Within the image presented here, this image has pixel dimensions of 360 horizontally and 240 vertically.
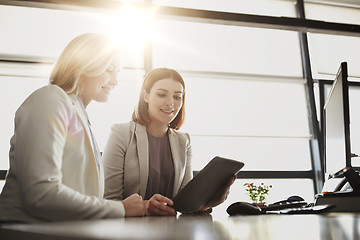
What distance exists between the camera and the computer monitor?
1.43 meters

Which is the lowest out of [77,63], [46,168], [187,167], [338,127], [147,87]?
[46,168]

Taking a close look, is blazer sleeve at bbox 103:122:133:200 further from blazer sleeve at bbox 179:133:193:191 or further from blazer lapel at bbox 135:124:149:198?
blazer sleeve at bbox 179:133:193:191

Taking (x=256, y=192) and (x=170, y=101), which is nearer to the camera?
(x=170, y=101)

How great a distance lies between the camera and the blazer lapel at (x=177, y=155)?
1.91 metres

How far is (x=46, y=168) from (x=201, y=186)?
640 mm

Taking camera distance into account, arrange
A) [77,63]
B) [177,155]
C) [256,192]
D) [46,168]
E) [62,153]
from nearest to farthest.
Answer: [46,168] → [62,153] → [77,63] → [177,155] → [256,192]

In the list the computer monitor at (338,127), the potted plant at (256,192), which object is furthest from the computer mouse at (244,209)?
the potted plant at (256,192)

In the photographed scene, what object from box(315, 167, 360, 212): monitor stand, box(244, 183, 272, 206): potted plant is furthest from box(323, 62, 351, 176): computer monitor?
box(244, 183, 272, 206): potted plant

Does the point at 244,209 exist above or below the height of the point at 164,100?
below

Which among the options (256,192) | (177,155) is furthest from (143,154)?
(256,192)

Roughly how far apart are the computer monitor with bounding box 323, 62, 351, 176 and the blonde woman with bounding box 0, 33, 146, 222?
0.87 meters

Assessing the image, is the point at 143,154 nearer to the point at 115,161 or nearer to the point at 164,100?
the point at 115,161

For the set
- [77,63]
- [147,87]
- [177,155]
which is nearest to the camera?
[77,63]

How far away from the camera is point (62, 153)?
1031 mm
